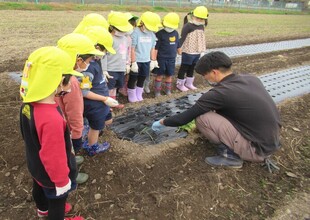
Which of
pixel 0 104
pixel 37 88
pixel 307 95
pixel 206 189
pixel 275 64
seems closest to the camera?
pixel 37 88

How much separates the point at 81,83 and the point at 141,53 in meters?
1.96

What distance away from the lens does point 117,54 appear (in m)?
4.09

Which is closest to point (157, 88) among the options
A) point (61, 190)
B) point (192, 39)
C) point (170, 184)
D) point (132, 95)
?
point (132, 95)

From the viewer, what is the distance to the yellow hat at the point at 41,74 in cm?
171

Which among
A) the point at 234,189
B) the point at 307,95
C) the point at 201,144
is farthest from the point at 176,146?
the point at 307,95

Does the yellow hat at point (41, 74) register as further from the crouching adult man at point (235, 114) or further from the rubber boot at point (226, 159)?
the rubber boot at point (226, 159)

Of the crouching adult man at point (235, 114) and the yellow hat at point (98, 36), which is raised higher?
the yellow hat at point (98, 36)

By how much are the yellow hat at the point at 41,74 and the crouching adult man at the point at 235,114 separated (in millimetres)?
1702

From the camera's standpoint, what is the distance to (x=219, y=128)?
3.20 meters

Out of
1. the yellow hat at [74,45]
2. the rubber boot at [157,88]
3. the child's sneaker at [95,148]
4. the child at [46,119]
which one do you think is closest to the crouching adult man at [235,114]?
the child's sneaker at [95,148]

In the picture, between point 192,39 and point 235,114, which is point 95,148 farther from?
point 192,39

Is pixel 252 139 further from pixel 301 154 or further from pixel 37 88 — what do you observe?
pixel 37 88

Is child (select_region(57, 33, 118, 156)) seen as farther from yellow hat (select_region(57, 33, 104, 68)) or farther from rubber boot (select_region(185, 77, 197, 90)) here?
rubber boot (select_region(185, 77, 197, 90))

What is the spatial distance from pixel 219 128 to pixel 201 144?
22.8 inches
